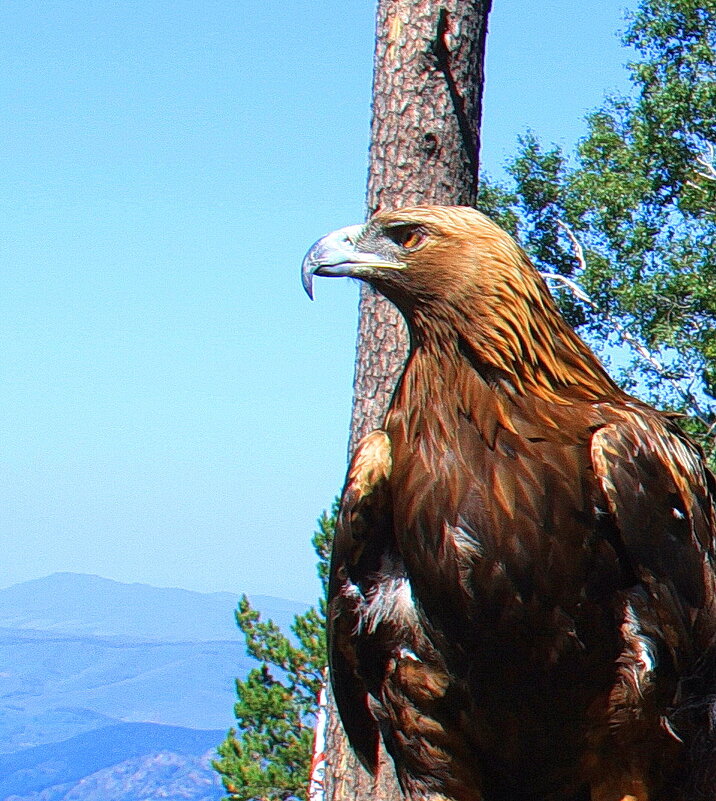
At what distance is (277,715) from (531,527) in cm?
1196

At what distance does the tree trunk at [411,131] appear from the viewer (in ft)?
16.8

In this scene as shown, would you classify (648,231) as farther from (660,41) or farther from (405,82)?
(405,82)

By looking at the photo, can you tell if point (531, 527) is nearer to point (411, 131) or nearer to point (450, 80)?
point (411, 131)

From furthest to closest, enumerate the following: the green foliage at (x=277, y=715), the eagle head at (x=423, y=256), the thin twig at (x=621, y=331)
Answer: the thin twig at (x=621, y=331), the green foliage at (x=277, y=715), the eagle head at (x=423, y=256)

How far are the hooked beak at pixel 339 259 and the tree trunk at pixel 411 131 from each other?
1.73 meters

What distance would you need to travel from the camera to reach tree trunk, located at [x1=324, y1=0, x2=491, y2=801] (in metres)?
5.12

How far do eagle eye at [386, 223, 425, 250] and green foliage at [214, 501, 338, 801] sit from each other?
10.1 meters

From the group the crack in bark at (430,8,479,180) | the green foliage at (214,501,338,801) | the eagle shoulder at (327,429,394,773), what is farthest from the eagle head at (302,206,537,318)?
the green foliage at (214,501,338,801)

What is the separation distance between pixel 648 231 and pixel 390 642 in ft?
64.2

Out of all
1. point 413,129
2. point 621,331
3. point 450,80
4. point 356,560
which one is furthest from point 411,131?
point 621,331

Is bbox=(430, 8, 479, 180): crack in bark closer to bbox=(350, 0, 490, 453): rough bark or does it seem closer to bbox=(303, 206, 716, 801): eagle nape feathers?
bbox=(350, 0, 490, 453): rough bark

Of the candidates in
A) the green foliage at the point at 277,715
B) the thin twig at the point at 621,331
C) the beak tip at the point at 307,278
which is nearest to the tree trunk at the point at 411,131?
the beak tip at the point at 307,278

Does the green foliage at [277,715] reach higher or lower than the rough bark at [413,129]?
lower

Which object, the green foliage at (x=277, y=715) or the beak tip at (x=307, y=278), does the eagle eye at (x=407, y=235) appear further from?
the green foliage at (x=277, y=715)
